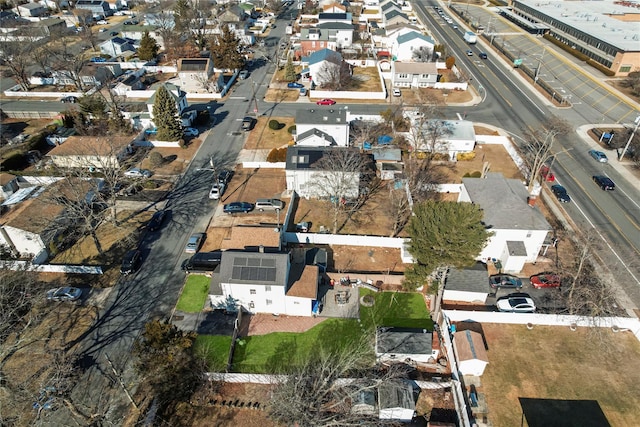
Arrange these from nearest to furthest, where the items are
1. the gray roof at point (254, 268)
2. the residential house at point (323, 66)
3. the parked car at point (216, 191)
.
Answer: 1. the gray roof at point (254, 268)
2. the parked car at point (216, 191)
3. the residential house at point (323, 66)

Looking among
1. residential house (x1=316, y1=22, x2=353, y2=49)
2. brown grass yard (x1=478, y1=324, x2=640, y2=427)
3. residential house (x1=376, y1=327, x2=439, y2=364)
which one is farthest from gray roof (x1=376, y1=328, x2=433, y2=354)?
residential house (x1=316, y1=22, x2=353, y2=49)

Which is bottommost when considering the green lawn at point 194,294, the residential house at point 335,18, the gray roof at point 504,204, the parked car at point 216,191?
the green lawn at point 194,294

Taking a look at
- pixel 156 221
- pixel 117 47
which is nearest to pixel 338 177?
pixel 156 221

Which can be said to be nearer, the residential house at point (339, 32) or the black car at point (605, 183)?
the black car at point (605, 183)

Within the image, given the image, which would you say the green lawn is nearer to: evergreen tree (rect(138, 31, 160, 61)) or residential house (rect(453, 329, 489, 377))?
residential house (rect(453, 329, 489, 377))

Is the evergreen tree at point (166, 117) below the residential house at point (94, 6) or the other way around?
below

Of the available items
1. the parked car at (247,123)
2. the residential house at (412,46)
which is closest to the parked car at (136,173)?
the parked car at (247,123)

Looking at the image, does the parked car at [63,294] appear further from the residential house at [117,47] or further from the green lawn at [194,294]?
the residential house at [117,47]
